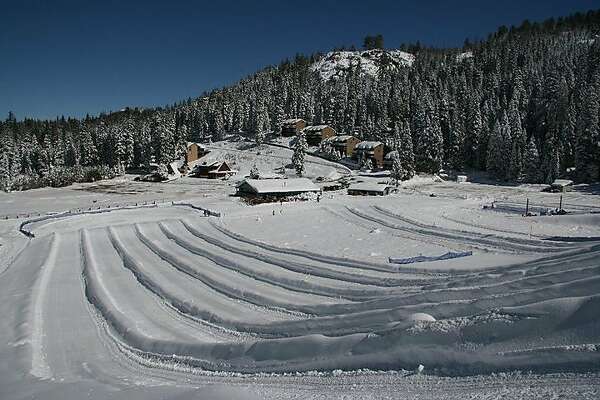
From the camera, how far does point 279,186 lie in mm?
60531

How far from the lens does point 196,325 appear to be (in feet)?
56.9

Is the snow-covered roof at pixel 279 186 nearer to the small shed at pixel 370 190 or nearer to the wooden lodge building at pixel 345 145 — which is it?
the small shed at pixel 370 190

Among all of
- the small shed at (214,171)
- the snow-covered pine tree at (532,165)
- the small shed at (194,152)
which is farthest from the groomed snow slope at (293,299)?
the small shed at (194,152)

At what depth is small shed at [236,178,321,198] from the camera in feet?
195

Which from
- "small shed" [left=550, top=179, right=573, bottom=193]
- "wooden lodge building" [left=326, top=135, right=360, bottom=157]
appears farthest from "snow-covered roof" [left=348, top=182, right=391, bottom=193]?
"wooden lodge building" [left=326, top=135, right=360, bottom=157]

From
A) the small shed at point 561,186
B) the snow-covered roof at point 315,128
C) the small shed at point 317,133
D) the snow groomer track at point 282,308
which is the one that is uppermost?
the snow-covered roof at point 315,128

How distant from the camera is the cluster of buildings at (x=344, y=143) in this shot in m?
90.2

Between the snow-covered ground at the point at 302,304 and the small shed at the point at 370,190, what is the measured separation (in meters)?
12.2

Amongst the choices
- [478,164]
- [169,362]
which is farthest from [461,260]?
[478,164]

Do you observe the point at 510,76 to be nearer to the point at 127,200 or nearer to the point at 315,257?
the point at 127,200

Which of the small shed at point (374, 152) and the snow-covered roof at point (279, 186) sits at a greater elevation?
the small shed at point (374, 152)

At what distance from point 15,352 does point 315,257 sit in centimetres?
1586

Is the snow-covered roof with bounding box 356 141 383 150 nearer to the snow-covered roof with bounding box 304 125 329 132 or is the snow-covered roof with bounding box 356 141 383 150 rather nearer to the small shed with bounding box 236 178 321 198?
the snow-covered roof with bounding box 304 125 329 132

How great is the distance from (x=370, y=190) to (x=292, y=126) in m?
54.4
